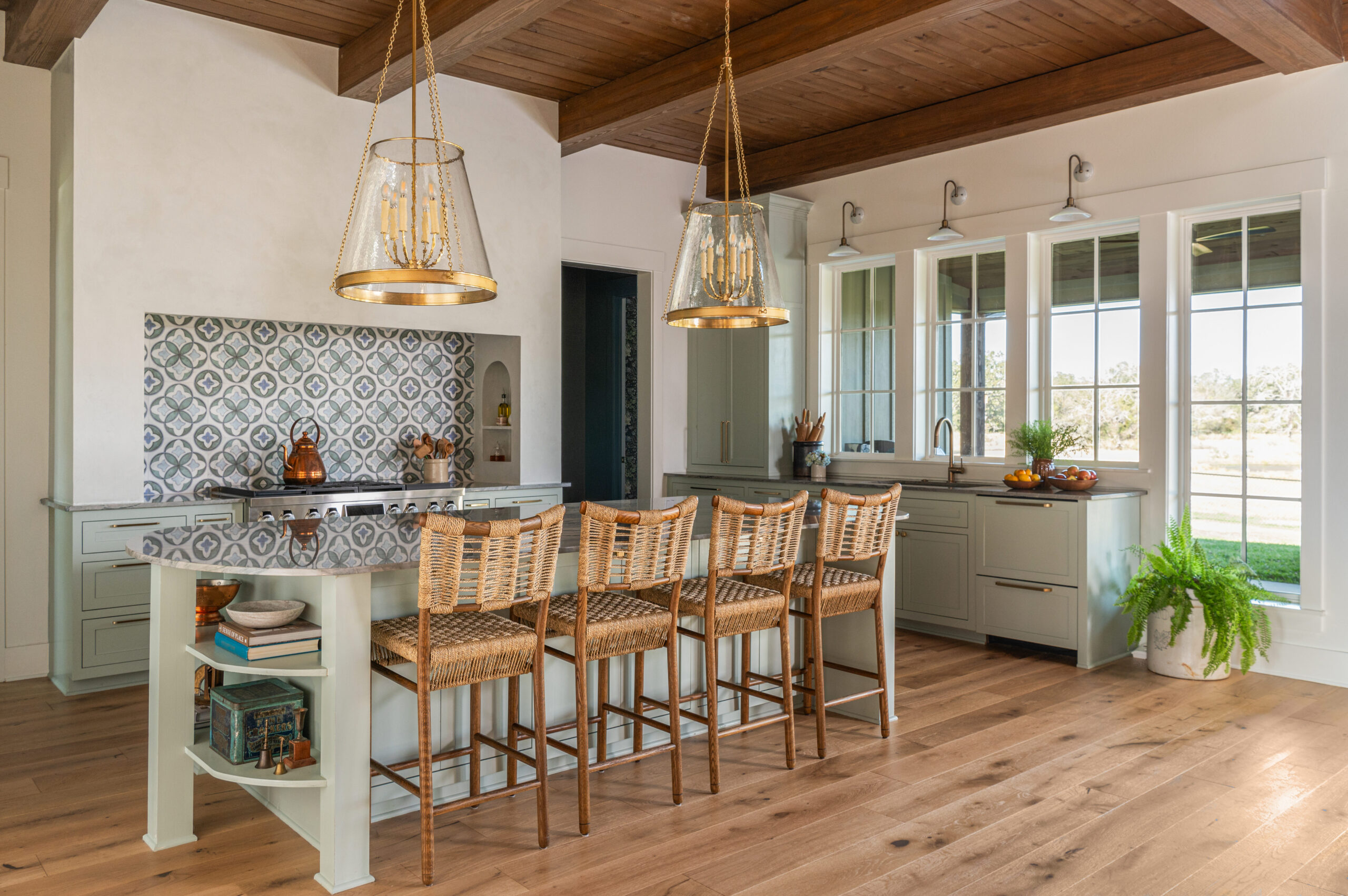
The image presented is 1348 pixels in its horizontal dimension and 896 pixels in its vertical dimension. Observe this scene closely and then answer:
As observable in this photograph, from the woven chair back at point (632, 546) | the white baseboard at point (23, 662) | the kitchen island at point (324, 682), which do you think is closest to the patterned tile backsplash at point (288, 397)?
the white baseboard at point (23, 662)

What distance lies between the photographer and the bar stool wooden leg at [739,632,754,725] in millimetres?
3627

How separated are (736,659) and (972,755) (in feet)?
3.11

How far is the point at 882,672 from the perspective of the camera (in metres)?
3.78

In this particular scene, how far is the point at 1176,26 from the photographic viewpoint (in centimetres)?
452

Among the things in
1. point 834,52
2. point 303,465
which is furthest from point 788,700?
point 303,465

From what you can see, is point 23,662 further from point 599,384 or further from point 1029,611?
point 1029,611

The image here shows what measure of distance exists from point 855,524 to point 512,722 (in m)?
1.44

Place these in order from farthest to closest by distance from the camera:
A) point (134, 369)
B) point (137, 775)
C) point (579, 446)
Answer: point (579, 446)
point (134, 369)
point (137, 775)

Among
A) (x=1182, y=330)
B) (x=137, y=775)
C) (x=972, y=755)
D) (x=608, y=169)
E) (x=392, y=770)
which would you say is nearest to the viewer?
(x=392, y=770)

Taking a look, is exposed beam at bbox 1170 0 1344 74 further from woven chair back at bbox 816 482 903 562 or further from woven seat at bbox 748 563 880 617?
woven seat at bbox 748 563 880 617

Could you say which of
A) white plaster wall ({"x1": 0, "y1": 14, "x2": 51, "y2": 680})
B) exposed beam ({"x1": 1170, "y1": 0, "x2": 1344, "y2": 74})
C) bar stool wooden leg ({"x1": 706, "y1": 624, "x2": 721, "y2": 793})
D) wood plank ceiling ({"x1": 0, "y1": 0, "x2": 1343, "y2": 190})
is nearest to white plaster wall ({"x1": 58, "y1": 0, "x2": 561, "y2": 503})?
wood plank ceiling ({"x1": 0, "y1": 0, "x2": 1343, "y2": 190})

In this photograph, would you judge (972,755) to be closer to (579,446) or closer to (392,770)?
(392,770)

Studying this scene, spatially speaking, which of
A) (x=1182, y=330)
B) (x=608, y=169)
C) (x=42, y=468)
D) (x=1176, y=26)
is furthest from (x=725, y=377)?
(x=42, y=468)

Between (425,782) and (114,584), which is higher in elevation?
(114,584)
